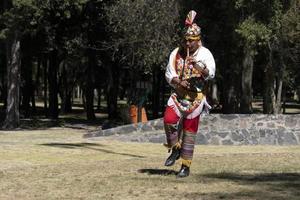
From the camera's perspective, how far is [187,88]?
8.62 m

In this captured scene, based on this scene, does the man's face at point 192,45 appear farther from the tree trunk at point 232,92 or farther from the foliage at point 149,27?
the tree trunk at point 232,92

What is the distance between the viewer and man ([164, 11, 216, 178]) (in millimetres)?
8594

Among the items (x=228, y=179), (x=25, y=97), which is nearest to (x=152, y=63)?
(x=228, y=179)

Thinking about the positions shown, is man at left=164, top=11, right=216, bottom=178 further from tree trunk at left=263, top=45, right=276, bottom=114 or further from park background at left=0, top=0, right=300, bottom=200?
tree trunk at left=263, top=45, right=276, bottom=114

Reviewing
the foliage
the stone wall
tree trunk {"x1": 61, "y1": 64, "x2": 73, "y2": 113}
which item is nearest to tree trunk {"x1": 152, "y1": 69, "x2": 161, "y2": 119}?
tree trunk {"x1": 61, "y1": 64, "x2": 73, "y2": 113}

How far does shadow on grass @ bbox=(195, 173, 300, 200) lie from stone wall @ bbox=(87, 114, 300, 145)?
964 cm

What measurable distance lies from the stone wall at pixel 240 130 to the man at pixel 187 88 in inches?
387

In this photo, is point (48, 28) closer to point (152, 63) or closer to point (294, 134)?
point (152, 63)

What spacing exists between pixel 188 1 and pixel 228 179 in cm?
1955

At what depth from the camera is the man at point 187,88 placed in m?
8.59

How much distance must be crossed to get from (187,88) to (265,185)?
68.5 inches

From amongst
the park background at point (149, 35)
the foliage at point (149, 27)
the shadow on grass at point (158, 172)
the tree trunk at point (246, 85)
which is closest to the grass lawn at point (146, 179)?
the shadow on grass at point (158, 172)

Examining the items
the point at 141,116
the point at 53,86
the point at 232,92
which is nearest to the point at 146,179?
the point at 141,116

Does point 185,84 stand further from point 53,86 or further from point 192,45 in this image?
point 53,86
